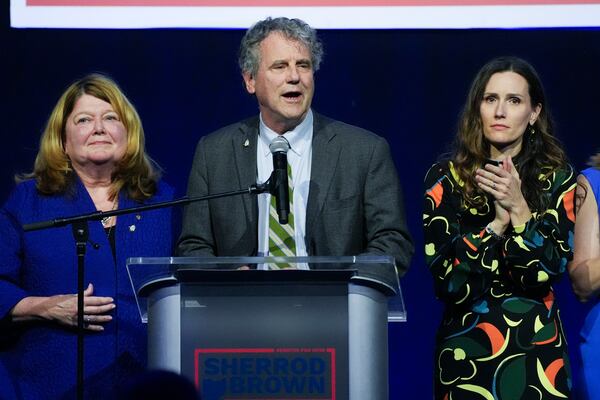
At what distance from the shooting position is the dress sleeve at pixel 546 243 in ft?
12.5

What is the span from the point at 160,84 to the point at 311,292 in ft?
9.00

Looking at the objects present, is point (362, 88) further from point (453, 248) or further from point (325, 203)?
point (453, 248)

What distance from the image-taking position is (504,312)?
153 inches

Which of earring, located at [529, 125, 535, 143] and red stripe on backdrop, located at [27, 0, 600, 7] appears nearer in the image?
earring, located at [529, 125, 535, 143]

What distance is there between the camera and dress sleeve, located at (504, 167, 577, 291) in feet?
12.5

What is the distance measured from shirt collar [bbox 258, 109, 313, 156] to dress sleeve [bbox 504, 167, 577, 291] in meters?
0.85

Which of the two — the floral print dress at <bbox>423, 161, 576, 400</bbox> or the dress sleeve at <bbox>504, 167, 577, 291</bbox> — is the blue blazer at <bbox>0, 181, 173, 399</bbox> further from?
the dress sleeve at <bbox>504, 167, 577, 291</bbox>

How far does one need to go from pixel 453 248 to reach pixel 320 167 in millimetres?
565

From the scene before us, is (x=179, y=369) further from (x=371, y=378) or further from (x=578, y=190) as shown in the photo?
(x=578, y=190)

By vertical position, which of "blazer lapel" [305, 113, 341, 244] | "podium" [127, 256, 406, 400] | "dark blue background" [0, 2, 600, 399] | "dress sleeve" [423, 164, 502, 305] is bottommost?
"podium" [127, 256, 406, 400]

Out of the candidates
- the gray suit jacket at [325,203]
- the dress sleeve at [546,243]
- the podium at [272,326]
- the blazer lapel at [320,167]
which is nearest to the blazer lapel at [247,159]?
the gray suit jacket at [325,203]

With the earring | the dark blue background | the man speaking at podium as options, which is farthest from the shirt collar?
the dark blue background

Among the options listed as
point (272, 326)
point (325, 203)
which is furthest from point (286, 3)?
point (272, 326)

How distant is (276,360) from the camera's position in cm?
312
